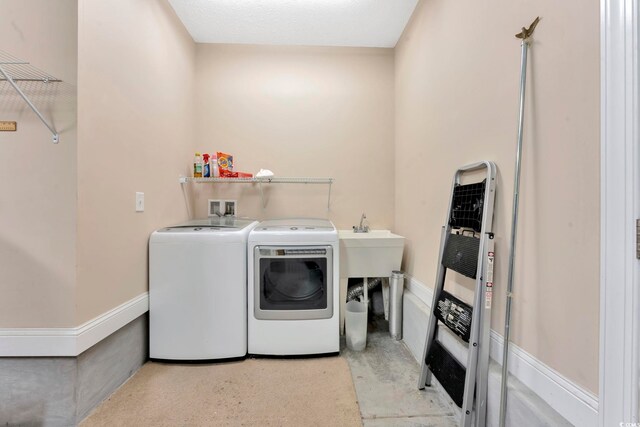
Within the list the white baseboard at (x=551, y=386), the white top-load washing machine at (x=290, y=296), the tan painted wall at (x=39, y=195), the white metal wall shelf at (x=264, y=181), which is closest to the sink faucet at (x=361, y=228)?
the white metal wall shelf at (x=264, y=181)

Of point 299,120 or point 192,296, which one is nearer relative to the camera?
point 192,296

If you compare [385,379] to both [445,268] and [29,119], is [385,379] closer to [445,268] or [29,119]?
[445,268]

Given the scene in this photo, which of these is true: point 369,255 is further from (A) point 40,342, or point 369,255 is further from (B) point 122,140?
(A) point 40,342

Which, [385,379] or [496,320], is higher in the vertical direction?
[496,320]

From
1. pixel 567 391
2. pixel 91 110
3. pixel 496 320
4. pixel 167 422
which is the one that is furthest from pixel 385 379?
pixel 91 110

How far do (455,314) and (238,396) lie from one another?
4.27ft

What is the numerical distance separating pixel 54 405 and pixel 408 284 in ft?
7.34

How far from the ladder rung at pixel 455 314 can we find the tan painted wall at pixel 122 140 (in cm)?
184

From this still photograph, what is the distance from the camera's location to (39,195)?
1247 millimetres

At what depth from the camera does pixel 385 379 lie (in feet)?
5.38

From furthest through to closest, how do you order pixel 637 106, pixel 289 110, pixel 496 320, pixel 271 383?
pixel 289 110, pixel 271 383, pixel 496 320, pixel 637 106

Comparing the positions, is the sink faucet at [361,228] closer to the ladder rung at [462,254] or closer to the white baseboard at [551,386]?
the ladder rung at [462,254]

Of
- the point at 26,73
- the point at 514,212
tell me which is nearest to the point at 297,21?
the point at 26,73

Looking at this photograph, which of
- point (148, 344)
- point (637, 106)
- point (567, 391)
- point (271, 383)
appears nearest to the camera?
point (637, 106)
